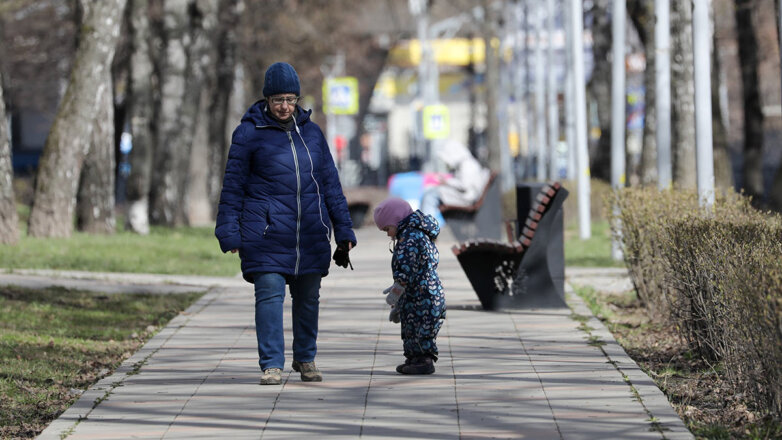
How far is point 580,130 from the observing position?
24.0m

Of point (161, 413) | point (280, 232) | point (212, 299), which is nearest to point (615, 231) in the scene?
point (212, 299)

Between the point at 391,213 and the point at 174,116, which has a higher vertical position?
the point at 174,116

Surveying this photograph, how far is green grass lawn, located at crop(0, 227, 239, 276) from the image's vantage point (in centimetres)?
1647

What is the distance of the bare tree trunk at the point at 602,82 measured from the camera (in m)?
35.2

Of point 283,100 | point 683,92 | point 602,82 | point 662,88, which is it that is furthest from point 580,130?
point 283,100

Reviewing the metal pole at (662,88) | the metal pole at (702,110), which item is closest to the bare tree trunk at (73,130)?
the metal pole at (662,88)

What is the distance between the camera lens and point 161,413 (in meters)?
7.66

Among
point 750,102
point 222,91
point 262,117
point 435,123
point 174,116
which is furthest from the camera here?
point 435,123

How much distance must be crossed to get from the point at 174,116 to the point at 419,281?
1724cm

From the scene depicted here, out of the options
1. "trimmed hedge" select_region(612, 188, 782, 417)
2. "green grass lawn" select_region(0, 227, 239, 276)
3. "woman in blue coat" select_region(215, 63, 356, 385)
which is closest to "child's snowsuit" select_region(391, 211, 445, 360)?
"woman in blue coat" select_region(215, 63, 356, 385)

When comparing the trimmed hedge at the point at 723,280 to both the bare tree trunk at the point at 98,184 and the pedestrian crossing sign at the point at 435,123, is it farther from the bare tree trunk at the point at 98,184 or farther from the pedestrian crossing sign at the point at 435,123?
the pedestrian crossing sign at the point at 435,123

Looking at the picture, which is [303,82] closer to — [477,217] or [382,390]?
[477,217]

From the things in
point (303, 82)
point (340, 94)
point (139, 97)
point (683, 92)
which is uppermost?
point (303, 82)

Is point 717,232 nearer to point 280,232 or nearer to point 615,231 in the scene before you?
point 280,232
